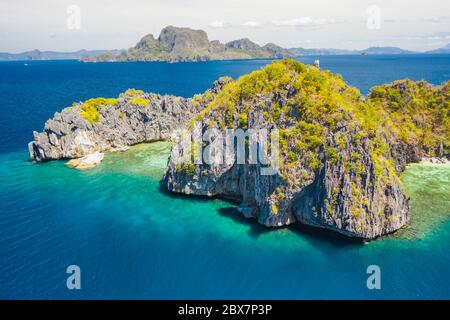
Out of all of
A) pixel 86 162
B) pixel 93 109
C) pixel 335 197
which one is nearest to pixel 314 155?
pixel 335 197

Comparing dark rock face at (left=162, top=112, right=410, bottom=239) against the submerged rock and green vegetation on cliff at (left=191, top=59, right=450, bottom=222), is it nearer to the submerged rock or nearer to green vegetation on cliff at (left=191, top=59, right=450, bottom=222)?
green vegetation on cliff at (left=191, top=59, right=450, bottom=222)

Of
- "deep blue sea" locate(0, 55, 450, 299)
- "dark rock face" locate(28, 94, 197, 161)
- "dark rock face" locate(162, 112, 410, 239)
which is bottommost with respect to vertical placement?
"deep blue sea" locate(0, 55, 450, 299)

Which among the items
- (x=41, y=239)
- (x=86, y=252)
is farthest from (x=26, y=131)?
(x=86, y=252)

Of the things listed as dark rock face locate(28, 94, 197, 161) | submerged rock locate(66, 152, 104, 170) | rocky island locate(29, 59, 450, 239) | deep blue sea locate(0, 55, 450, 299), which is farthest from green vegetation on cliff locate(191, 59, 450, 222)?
dark rock face locate(28, 94, 197, 161)

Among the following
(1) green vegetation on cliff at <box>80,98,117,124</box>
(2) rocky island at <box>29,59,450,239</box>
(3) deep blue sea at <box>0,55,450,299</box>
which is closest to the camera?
(3) deep blue sea at <box>0,55,450,299</box>

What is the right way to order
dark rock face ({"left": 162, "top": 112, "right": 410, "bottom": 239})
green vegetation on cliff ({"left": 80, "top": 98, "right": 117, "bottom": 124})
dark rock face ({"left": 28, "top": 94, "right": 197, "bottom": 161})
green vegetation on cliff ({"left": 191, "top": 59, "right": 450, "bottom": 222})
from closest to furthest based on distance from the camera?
1. dark rock face ({"left": 162, "top": 112, "right": 410, "bottom": 239})
2. green vegetation on cliff ({"left": 191, "top": 59, "right": 450, "bottom": 222})
3. dark rock face ({"left": 28, "top": 94, "right": 197, "bottom": 161})
4. green vegetation on cliff ({"left": 80, "top": 98, "right": 117, "bottom": 124})

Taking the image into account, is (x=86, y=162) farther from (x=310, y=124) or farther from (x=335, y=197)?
(x=335, y=197)

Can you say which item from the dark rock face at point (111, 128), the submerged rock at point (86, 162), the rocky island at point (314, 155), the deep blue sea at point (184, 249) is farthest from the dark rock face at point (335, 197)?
the dark rock face at point (111, 128)

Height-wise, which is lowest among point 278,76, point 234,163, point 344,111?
point 234,163
